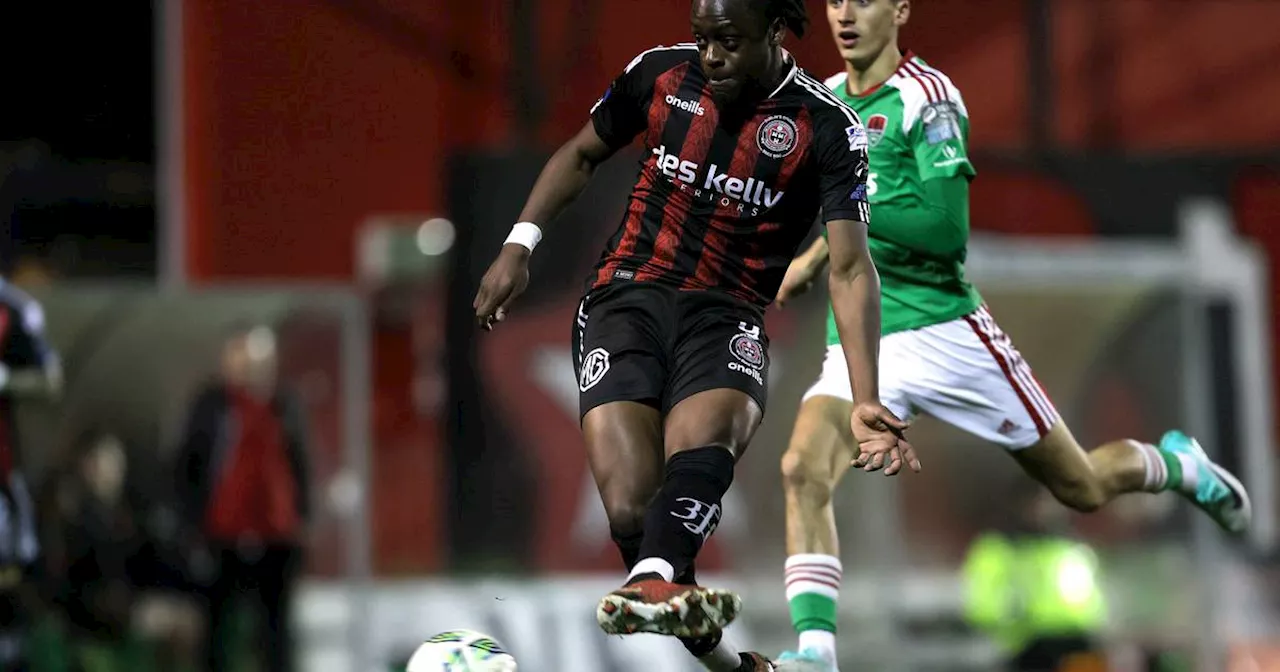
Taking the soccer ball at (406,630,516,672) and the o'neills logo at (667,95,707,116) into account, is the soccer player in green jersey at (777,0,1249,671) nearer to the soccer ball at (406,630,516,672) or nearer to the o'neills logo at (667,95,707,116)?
the o'neills logo at (667,95,707,116)

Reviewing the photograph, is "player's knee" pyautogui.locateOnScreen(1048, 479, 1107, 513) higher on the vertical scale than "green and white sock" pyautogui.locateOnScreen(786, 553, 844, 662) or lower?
higher

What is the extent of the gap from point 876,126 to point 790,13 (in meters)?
0.88

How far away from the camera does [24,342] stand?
9570mm

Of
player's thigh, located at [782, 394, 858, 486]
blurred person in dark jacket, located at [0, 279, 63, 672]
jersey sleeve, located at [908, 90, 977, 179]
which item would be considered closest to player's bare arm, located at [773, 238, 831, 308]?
player's thigh, located at [782, 394, 858, 486]

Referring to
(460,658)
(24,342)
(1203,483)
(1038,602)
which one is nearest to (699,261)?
(460,658)

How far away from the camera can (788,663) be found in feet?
21.3

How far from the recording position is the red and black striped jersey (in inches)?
235

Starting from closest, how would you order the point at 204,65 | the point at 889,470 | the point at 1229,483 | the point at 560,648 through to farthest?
1. the point at 889,470
2. the point at 1229,483
3. the point at 560,648
4. the point at 204,65

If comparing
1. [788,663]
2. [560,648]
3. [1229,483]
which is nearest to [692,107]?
[788,663]

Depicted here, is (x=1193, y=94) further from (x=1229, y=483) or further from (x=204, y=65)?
(x=1229, y=483)

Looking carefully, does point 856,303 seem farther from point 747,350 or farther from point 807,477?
point 807,477

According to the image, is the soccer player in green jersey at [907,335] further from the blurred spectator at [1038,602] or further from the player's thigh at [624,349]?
the blurred spectator at [1038,602]

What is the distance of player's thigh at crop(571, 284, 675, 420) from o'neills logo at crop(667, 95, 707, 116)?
564 millimetres

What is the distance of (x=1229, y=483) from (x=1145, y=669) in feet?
17.7
